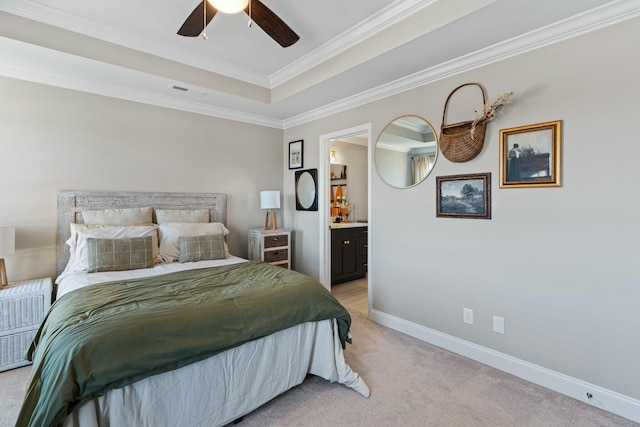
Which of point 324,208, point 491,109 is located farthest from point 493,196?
point 324,208

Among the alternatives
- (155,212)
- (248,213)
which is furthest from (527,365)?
(155,212)

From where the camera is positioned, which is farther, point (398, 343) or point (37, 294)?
point (398, 343)

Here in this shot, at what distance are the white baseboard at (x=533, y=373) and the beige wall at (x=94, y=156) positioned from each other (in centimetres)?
253

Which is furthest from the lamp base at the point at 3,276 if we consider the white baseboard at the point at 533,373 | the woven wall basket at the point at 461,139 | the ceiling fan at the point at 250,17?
the woven wall basket at the point at 461,139

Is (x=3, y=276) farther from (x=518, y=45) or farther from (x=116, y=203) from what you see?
(x=518, y=45)

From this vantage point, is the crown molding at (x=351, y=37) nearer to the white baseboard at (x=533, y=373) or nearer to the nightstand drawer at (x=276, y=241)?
the nightstand drawer at (x=276, y=241)

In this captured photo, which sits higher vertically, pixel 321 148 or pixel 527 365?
pixel 321 148

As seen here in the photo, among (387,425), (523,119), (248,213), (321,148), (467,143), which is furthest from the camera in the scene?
(248,213)

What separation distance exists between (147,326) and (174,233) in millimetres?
1802

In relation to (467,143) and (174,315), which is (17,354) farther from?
(467,143)

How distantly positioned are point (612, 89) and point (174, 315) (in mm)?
2962

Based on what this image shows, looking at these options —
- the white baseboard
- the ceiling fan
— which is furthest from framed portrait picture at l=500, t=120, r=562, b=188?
the ceiling fan

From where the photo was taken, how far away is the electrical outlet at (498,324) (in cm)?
238

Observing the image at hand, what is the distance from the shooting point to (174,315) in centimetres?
159
